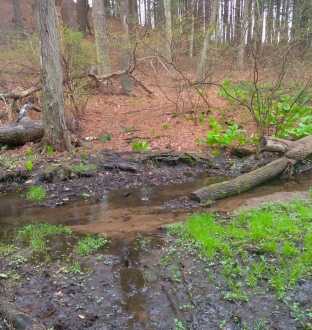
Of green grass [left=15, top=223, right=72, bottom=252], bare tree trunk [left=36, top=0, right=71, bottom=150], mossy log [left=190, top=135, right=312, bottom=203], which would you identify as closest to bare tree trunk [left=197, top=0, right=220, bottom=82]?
mossy log [left=190, top=135, right=312, bottom=203]

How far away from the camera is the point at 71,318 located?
11.7 feet

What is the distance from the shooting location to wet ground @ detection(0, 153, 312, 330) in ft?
11.6

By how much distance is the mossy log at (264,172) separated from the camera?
685 cm

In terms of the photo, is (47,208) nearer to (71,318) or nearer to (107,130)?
(71,318)

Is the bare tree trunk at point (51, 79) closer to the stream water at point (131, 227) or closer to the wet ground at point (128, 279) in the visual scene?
the stream water at point (131, 227)

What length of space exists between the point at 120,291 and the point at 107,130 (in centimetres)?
808

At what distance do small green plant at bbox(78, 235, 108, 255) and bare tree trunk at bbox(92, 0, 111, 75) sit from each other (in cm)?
889

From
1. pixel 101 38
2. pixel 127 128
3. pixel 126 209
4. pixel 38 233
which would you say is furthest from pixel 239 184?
pixel 101 38

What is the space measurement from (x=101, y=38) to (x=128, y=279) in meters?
12.3

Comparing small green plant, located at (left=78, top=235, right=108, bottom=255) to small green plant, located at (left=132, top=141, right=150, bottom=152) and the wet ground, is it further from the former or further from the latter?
small green plant, located at (left=132, top=141, right=150, bottom=152)

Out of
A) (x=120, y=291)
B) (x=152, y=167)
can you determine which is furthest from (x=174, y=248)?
(x=152, y=167)

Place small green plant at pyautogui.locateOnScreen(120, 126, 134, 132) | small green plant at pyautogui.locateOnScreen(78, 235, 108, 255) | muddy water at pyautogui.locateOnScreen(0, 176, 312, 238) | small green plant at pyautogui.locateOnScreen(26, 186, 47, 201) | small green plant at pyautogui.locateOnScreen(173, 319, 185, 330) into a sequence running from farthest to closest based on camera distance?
small green plant at pyautogui.locateOnScreen(120, 126, 134, 132), small green plant at pyautogui.locateOnScreen(26, 186, 47, 201), muddy water at pyautogui.locateOnScreen(0, 176, 312, 238), small green plant at pyautogui.locateOnScreen(78, 235, 108, 255), small green plant at pyautogui.locateOnScreen(173, 319, 185, 330)

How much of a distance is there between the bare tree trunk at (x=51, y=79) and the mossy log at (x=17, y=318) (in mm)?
6383

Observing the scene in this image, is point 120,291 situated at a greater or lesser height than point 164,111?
lesser
